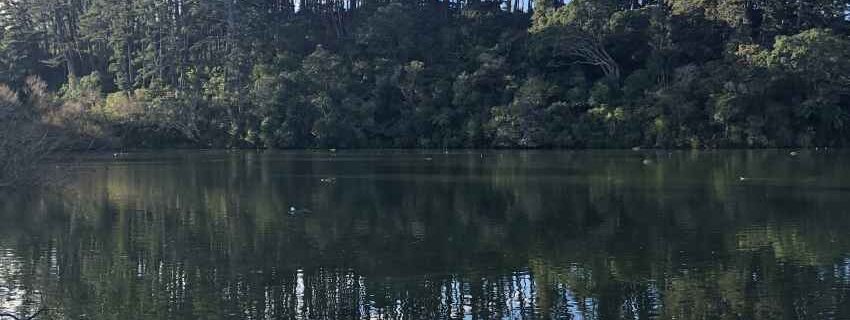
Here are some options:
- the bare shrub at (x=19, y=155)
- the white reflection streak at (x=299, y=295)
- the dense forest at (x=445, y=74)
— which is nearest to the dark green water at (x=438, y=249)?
the white reflection streak at (x=299, y=295)

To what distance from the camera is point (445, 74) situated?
8119 centimetres

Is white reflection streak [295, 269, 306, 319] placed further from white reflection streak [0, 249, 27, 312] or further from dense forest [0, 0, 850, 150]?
dense forest [0, 0, 850, 150]

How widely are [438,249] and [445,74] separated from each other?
62.3m

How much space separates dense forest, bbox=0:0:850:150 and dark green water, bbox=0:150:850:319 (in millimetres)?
30443

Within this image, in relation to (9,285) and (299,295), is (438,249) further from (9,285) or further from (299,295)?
(9,285)

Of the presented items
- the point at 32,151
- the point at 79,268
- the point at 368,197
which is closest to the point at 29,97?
the point at 32,151

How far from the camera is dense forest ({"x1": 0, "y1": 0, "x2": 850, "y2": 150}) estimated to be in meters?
67.8

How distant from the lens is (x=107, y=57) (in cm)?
10344

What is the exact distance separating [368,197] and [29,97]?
39.3 meters

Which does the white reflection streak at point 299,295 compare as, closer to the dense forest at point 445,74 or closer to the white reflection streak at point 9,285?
the white reflection streak at point 9,285

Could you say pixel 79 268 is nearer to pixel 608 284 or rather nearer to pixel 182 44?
pixel 608 284

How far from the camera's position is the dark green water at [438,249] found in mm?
14305

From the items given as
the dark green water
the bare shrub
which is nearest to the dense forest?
the bare shrub

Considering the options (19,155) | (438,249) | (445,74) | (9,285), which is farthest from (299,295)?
(445,74)
